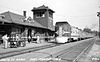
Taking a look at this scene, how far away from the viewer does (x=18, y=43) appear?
18.1 meters

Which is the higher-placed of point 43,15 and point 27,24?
point 43,15

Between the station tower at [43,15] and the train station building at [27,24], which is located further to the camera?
the station tower at [43,15]

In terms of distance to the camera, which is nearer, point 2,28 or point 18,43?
point 18,43

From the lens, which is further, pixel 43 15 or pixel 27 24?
pixel 43 15

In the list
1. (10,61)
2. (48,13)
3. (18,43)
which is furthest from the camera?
(48,13)

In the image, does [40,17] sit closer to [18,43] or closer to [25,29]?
[25,29]

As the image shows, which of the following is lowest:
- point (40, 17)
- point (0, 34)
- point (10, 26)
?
point (0, 34)

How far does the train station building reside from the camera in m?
22.0

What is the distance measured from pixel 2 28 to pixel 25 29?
532cm

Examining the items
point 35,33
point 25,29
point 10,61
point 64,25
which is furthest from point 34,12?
point 10,61

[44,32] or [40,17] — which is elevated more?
[40,17]

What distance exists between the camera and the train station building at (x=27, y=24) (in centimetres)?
2195

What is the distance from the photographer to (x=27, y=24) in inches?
1008

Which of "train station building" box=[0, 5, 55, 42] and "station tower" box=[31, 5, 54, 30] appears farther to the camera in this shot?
"station tower" box=[31, 5, 54, 30]
